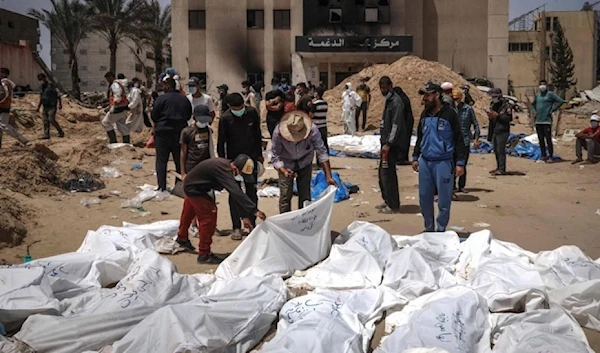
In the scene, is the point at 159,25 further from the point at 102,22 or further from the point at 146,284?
the point at 146,284

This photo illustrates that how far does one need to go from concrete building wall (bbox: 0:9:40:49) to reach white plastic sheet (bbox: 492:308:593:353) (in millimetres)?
41838

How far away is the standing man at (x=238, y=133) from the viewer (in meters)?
6.47

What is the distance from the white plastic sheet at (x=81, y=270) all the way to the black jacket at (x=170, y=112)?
3.38 metres

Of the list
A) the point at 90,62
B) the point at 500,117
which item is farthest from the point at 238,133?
the point at 90,62

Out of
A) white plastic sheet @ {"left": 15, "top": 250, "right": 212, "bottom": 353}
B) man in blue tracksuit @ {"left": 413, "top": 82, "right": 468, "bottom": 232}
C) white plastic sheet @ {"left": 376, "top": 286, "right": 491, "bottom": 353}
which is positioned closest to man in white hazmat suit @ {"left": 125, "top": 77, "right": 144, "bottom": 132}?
man in blue tracksuit @ {"left": 413, "top": 82, "right": 468, "bottom": 232}

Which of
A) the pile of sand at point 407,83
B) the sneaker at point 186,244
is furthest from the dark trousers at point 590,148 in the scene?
the sneaker at point 186,244

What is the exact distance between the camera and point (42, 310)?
13.0 ft

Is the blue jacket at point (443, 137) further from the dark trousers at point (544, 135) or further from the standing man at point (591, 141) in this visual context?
the standing man at point (591, 141)

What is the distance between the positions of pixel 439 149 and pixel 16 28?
4365 centimetres

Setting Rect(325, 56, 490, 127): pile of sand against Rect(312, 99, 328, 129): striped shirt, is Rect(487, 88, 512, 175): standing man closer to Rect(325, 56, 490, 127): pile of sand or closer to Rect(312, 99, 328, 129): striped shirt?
Rect(312, 99, 328, 129): striped shirt

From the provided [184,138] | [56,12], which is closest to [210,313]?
[184,138]

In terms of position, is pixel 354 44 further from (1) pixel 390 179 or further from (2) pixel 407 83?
(1) pixel 390 179

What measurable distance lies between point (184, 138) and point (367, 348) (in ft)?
11.1

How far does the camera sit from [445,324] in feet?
12.3
